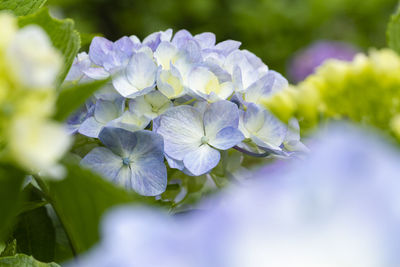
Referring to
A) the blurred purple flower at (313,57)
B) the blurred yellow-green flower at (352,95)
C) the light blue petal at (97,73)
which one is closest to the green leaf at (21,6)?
the light blue petal at (97,73)

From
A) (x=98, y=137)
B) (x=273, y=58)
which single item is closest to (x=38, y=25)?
(x=98, y=137)

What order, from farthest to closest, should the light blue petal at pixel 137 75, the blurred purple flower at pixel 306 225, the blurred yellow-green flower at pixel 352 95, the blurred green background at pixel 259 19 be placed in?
the blurred green background at pixel 259 19
the light blue petal at pixel 137 75
the blurred yellow-green flower at pixel 352 95
the blurred purple flower at pixel 306 225

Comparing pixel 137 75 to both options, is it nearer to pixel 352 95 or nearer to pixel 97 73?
pixel 97 73

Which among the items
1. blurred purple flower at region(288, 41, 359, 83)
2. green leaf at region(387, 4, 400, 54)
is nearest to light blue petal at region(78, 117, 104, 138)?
green leaf at region(387, 4, 400, 54)

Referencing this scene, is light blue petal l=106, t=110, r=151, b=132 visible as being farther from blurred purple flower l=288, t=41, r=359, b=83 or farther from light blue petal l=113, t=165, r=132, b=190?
blurred purple flower l=288, t=41, r=359, b=83

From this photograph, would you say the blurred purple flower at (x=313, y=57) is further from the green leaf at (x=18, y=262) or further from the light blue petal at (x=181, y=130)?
the green leaf at (x=18, y=262)

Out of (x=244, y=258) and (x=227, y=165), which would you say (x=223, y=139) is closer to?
(x=227, y=165)

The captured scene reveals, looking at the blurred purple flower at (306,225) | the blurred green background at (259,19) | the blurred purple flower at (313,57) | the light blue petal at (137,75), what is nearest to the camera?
the blurred purple flower at (306,225)
